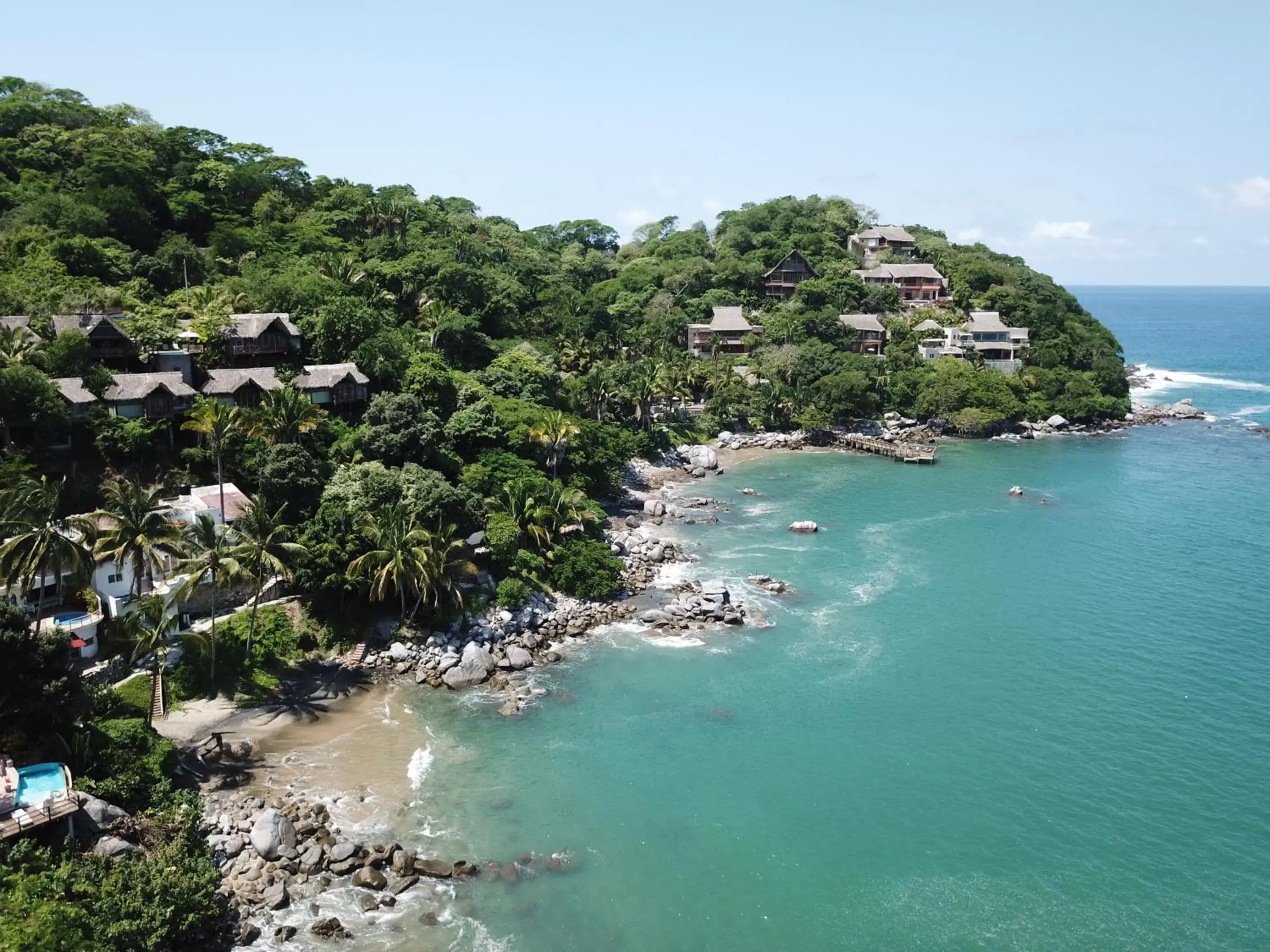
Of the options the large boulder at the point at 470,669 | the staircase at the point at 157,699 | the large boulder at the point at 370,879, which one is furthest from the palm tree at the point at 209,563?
the large boulder at the point at 370,879

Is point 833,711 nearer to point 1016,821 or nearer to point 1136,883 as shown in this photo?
point 1016,821

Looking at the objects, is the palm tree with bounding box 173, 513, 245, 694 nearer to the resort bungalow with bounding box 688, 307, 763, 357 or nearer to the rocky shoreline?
the rocky shoreline

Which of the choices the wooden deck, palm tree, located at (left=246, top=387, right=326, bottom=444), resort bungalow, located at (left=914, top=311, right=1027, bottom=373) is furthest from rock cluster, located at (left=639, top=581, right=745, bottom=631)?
resort bungalow, located at (left=914, top=311, right=1027, bottom=373)

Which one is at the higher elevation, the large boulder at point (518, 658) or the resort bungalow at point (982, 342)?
the resort bungalow at point (982, 342)

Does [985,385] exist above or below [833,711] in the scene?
above

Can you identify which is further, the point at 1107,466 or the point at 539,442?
the point at 1107,466

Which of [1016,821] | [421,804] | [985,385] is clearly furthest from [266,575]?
[985,385]

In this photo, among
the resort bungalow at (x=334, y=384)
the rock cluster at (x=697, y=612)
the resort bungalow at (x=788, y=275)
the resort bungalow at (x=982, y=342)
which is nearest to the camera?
the rock cluster at (x=697, y=612)

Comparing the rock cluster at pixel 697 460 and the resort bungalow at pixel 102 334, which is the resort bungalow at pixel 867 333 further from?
the resort bungalow at pixel 102 334
